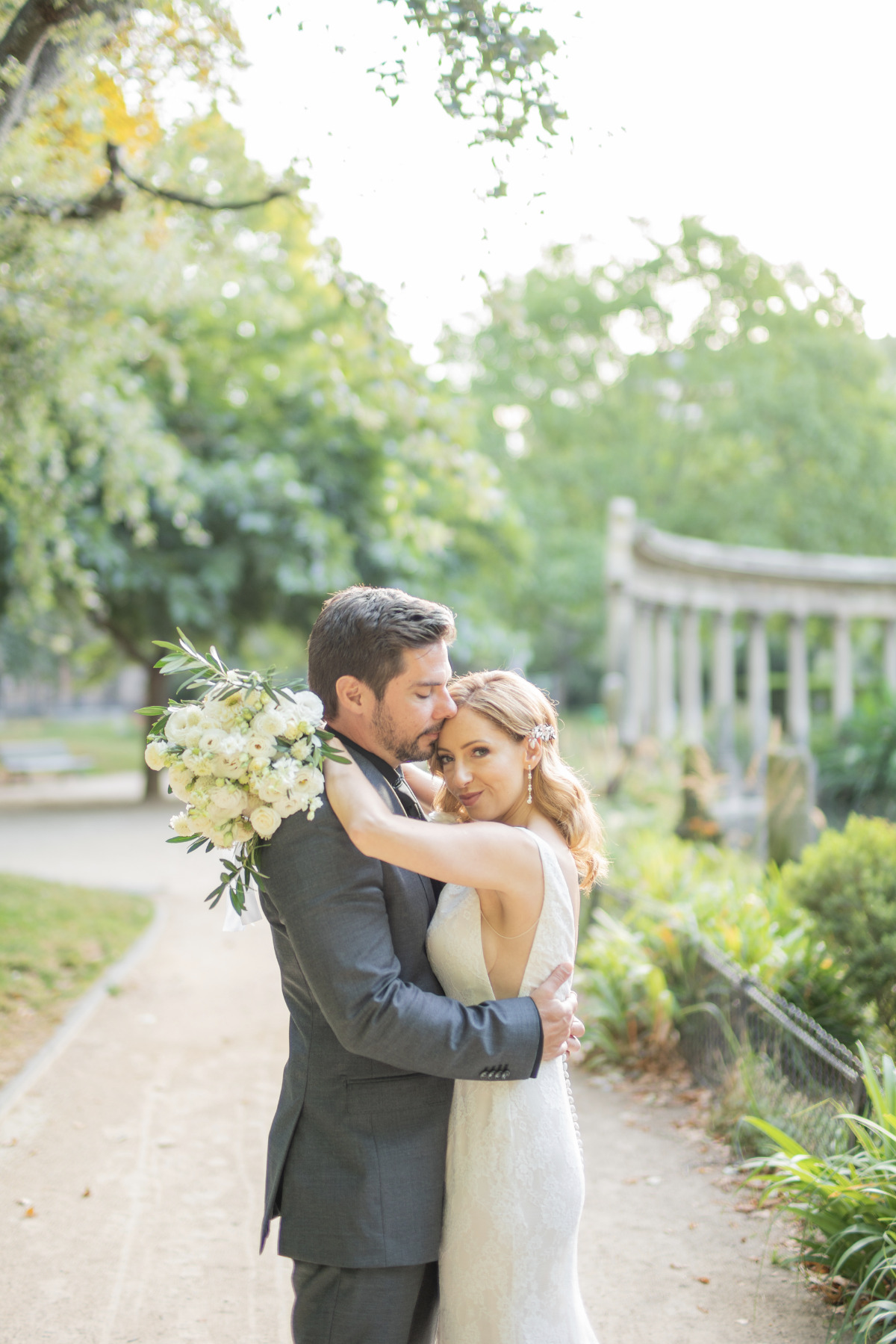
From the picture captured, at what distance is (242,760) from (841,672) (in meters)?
16.8

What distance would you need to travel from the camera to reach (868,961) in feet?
17.8

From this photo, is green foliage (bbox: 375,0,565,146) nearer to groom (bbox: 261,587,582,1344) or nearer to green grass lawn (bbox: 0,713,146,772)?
groom (bbox: 261,587,582,1344)

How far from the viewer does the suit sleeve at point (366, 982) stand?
2.28m

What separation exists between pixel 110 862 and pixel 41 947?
503cm

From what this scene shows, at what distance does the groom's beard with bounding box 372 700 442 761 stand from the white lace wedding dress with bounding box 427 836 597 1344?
36cm

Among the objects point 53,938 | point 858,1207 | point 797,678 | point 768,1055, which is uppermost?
point 797,678

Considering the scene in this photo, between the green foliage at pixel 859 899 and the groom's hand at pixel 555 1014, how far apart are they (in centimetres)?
335

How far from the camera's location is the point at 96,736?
4216cm

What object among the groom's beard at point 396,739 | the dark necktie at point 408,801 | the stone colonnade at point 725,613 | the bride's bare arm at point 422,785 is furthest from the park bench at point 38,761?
the groom's beard at point 396,739

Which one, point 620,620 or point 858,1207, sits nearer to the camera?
point 858,1207

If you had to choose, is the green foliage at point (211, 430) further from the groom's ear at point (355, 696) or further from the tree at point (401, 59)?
the groom's ear at point (355, 696)

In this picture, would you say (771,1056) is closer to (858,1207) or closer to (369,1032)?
(858,1207)

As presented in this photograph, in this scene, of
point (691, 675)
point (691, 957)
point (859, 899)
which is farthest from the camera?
point (691, 675)

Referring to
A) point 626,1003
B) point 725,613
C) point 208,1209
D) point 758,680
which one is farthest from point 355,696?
point 758,680
